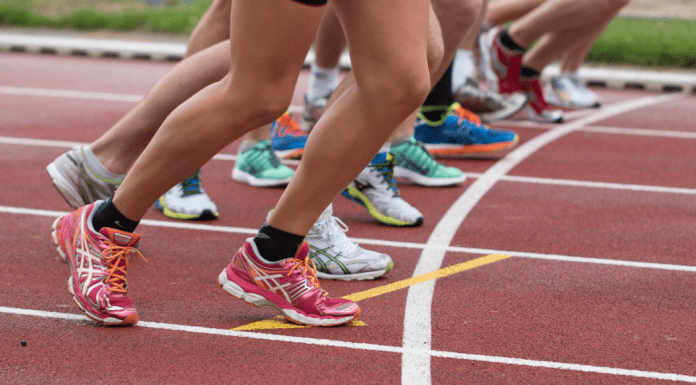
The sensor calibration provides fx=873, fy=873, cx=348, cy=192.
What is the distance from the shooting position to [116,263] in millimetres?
2494

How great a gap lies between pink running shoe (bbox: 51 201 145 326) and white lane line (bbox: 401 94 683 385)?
2.69 feet

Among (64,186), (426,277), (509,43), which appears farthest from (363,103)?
(509,43)

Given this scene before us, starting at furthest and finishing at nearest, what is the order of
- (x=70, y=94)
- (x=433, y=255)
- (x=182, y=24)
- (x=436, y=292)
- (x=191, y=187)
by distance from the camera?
(x=182, y=24)
(x=70, y=94)
(x=191, y=187)
(x=433, y=255)
(x=436, y=292)

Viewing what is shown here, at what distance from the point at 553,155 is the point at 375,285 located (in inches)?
118

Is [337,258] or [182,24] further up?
[337,258]

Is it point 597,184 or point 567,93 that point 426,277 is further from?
point 567,93

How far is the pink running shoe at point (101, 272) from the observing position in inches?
97.1

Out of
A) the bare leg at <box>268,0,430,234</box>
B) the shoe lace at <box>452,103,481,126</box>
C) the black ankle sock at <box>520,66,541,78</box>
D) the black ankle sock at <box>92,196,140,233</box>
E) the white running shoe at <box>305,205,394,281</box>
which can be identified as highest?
the bare leg at <box>268,0,430,234</box>

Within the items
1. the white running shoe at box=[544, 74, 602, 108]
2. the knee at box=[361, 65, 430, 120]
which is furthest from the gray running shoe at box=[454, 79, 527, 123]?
the knee at box=[361, 65, 430, 120]

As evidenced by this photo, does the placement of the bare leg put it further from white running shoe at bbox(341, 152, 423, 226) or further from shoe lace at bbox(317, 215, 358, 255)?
white running shoe at bbox(341, 152, 423, 226)

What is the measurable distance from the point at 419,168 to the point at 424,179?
0.07 m

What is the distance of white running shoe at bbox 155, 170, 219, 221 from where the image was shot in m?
3.81

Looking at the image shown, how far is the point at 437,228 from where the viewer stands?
3842mm

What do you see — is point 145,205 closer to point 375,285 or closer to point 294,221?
point 294,221
